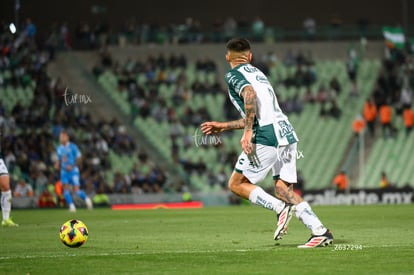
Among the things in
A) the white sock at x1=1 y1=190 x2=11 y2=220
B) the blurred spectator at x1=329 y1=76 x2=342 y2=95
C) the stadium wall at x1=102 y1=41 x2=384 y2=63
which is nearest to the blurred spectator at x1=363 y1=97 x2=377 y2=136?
the blurred spectator at x1=329 y1=76 x2=342 y2=95

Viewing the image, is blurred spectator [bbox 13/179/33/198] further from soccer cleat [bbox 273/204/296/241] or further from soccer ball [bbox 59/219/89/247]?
soccer cleat [bbox 273/204/296/241]

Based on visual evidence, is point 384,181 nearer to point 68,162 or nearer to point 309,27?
point 309,27

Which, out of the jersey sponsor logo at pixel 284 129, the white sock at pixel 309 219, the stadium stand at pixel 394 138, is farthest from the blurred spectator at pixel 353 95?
the white sock at pixel 309 219

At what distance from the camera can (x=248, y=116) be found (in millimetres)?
13305

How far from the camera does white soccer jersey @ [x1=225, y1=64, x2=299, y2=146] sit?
1374 centimetres

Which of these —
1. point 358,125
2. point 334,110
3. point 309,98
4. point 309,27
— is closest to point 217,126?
point 358,125

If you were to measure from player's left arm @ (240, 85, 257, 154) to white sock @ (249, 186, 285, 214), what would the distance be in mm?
793

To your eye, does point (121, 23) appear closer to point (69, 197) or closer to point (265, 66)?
point (265, 66)

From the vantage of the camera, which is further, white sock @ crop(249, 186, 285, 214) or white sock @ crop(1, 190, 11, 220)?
white sock @ crop(1, 190, 11, 220)

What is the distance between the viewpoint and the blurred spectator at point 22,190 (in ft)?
121

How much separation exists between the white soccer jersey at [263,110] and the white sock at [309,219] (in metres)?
1.00

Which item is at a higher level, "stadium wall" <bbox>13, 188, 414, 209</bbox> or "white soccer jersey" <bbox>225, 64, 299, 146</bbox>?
"white soccer jersey" <bbox>225, 64, 299, 146</bbox>

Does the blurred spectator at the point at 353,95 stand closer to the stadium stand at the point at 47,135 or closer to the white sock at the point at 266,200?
the stadium stand at the point at 47,135

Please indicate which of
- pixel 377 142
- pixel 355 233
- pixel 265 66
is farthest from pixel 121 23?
pixel 355 233
